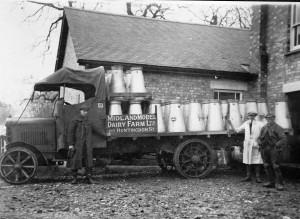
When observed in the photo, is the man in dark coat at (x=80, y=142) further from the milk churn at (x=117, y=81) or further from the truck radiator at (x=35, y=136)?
the milk churn at (x=117, y=81)

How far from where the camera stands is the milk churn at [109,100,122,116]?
789cm

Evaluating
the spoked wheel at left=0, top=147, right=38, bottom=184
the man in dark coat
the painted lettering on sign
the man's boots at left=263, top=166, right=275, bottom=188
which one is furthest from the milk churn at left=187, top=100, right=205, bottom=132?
the spoked wheel at left=0, top=147, right=38, bottom=184

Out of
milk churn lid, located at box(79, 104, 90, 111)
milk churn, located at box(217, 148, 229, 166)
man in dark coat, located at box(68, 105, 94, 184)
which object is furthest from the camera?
milk churn, located at box(217, 148, 229, 166)

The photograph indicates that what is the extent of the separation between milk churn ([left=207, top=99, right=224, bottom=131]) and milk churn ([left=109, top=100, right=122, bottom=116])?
2.07 m

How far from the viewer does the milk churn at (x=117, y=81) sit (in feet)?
26.6

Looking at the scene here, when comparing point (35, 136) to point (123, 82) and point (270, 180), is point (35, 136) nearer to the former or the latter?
Result: point (123, 82)

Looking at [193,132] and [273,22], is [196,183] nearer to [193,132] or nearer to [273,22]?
[193,132]

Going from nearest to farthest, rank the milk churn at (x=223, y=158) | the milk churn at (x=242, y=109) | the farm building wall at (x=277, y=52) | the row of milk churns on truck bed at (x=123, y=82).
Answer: the row of milk churns on truck bed at (x=123, y=82) < the milk churn at (x=242, y=109) < the farm building wall at (x=277, y=52) < the milk churn at (x=223, y=158)

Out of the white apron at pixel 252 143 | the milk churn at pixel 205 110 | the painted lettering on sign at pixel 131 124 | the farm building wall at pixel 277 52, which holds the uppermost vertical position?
the farm building wall at pixel 277 52

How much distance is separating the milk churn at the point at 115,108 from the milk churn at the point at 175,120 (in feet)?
3.78

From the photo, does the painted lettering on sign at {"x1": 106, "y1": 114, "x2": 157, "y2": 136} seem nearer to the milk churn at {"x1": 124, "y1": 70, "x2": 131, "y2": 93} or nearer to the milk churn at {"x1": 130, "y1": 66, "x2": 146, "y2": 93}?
the milk churn at {"x1": 130, "y1": 66, "x2": 146, "y2": 93}

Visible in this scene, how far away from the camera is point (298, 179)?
8.30m

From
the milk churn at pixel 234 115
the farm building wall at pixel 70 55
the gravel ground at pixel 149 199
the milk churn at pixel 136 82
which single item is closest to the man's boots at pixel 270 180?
the gravel ground at pixel 149 199

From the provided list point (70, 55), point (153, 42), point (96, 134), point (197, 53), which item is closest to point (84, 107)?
point (96, 134)
